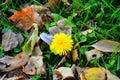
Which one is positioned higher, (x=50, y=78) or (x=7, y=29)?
(x=7, y=29)

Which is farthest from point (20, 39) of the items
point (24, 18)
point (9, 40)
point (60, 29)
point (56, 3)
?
point (56, 3)

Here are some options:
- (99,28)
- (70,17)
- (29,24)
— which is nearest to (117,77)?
(99,28)

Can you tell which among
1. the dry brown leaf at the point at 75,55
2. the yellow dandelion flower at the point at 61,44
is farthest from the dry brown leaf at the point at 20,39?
the dry brown leaf at the point at 75,55

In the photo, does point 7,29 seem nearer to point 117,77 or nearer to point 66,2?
point 66,2

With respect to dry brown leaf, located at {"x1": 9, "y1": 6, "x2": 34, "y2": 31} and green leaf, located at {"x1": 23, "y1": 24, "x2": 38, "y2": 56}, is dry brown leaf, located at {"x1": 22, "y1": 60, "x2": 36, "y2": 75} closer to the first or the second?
green leaf, located at {"x1": 23, "y1": 24, "x2": 38, "y2": 56}

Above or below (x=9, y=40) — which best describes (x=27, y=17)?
above

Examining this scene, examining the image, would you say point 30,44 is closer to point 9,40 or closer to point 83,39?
point 9,40
